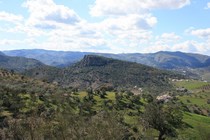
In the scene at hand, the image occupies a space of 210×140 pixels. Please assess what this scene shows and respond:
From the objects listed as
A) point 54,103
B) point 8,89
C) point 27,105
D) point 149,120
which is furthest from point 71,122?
point 8,89

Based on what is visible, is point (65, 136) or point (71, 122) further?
point (71, 122)

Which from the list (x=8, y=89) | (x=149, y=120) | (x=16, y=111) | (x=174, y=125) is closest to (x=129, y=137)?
(x=149, y=120)

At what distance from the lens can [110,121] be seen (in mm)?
44938

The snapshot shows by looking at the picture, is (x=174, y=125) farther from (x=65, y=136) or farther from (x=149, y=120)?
(x=65, y=136)

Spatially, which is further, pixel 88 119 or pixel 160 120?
pixel 160 120

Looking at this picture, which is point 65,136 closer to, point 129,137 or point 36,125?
point 36,125

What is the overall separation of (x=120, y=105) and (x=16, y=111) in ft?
166

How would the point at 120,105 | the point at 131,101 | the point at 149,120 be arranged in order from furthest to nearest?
the point at 131,101
the point at 120,105
the point at 149,120

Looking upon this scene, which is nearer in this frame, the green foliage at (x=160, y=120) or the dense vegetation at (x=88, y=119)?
the dense vegetation at (x=88, y=119)

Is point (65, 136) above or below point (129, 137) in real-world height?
above

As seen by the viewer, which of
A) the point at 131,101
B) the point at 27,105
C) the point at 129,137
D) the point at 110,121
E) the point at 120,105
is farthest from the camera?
the point at 131,101

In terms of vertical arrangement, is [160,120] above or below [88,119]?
below

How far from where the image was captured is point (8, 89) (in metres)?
128

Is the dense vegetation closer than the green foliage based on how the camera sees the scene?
Yes
